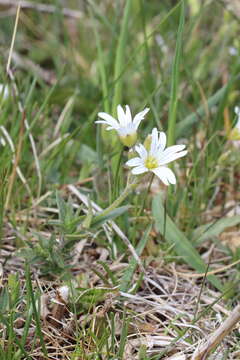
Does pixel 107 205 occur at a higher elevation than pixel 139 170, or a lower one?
lower

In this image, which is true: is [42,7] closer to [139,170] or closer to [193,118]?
[193,118]

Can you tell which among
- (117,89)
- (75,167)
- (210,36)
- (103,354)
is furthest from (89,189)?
(210,36)

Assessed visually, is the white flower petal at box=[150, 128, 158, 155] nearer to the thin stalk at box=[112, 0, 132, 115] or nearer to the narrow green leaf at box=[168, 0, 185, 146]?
the narrow green leaf at box=[168, 0, 185, 146]

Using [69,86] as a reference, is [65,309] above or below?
below

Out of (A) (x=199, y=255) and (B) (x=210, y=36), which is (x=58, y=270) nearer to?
(A) (x=199, y=255)

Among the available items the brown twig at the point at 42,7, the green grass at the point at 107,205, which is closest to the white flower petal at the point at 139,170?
the green grass at the point at 107,205

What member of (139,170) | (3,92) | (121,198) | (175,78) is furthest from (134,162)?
(3,92)
